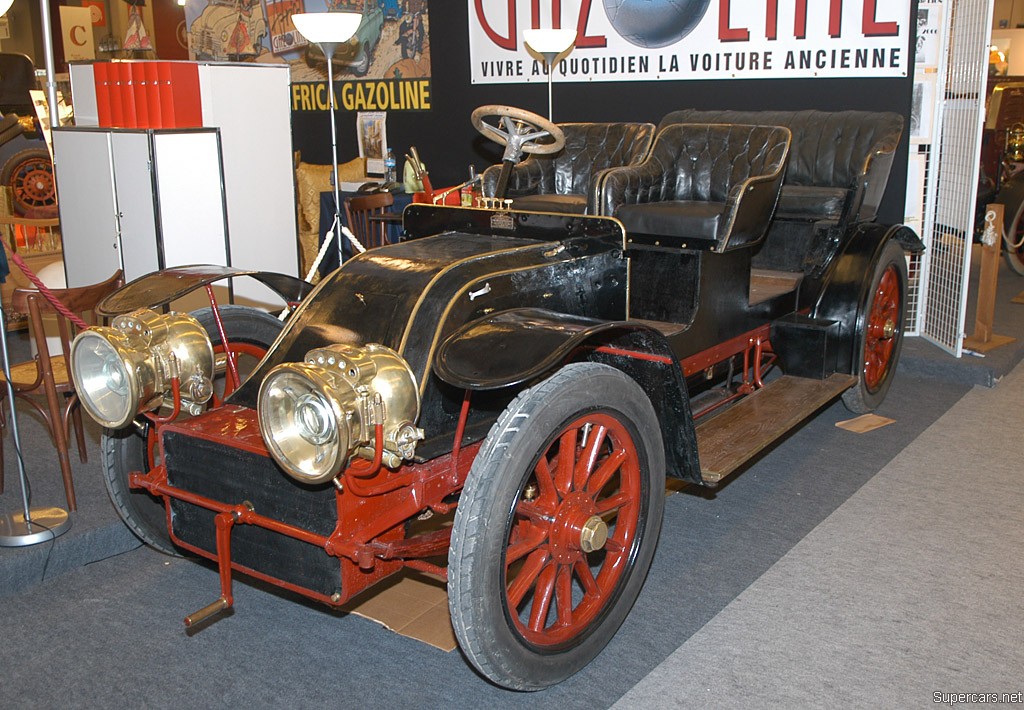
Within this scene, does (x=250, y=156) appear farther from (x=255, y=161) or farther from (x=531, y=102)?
(x=531, y=102)

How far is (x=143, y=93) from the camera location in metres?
4.98

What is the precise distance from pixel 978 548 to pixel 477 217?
2032 millimetres

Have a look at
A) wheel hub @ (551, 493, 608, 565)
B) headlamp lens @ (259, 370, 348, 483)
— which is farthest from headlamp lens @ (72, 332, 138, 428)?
wheel hub @ (551, 493, 608, 565)

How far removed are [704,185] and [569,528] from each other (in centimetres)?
232

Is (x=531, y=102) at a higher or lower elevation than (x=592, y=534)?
higher

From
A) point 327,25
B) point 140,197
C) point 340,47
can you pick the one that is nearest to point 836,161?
point 327,25

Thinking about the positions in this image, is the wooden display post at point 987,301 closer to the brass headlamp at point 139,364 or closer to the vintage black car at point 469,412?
the vintage black car at point 469,412

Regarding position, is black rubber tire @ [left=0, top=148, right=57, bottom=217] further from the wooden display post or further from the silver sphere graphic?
the wooden display post

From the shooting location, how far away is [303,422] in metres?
2.20

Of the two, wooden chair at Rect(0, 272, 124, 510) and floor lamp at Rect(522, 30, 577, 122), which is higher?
floor lamp at Rect(522, 30, 577, 122)

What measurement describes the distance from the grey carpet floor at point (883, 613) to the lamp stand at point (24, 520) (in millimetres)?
2018

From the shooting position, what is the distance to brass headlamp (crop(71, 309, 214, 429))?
2.51 metres

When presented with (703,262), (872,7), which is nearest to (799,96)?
(872,7)

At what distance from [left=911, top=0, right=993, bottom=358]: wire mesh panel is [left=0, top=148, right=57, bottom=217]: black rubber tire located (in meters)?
6.46
